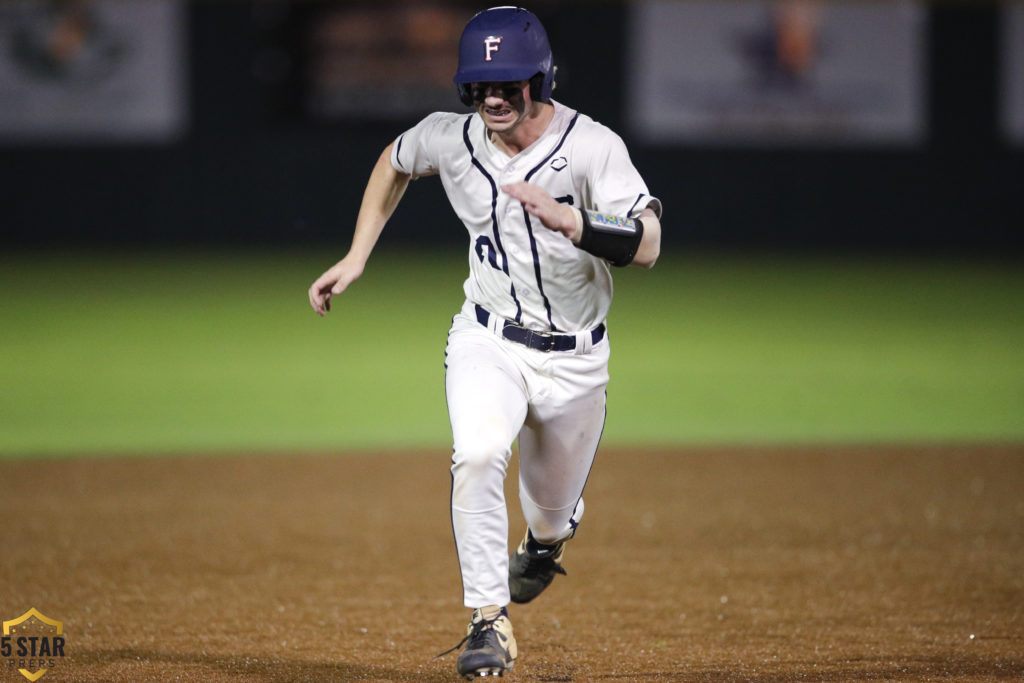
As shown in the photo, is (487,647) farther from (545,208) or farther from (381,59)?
(381,59)

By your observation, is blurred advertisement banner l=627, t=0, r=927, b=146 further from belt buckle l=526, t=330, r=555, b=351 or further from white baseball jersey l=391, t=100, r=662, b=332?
belt buckle l=526, t=330, r=555, b=351

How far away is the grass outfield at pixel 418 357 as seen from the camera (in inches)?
334

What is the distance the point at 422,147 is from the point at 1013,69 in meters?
17.0

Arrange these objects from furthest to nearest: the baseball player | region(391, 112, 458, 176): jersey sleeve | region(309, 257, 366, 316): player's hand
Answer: region(391, 112, 458, 176): jersey sleeve
region(309, 257, 366, 316): player's hand
the baseball player

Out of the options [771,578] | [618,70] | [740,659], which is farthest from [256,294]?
[740,659]

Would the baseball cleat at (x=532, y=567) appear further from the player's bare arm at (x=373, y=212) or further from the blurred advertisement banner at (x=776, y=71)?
the blurred advertisement banner at (x=776, y=71)

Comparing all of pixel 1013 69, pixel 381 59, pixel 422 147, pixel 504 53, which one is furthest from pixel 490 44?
pixel 1013 69

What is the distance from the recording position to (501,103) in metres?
3.78

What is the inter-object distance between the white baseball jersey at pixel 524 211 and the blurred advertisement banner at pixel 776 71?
1474 centimetres

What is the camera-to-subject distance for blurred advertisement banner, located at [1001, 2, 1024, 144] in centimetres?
1870

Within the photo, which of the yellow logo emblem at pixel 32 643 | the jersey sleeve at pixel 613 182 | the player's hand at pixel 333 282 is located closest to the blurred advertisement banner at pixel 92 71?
the yellow logo emblem at pixel 32 643

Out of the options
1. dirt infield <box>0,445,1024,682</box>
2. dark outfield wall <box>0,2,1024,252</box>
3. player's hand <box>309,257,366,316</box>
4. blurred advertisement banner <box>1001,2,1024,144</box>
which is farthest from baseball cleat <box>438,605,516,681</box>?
blurred advertisement banner <box>1001,2,1024,144</box>

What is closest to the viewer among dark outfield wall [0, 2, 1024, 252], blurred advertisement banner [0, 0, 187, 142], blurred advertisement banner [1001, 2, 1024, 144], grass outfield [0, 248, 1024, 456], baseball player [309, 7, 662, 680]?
baseball player [309, 7, 662, 680]

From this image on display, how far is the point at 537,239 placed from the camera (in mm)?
3934
